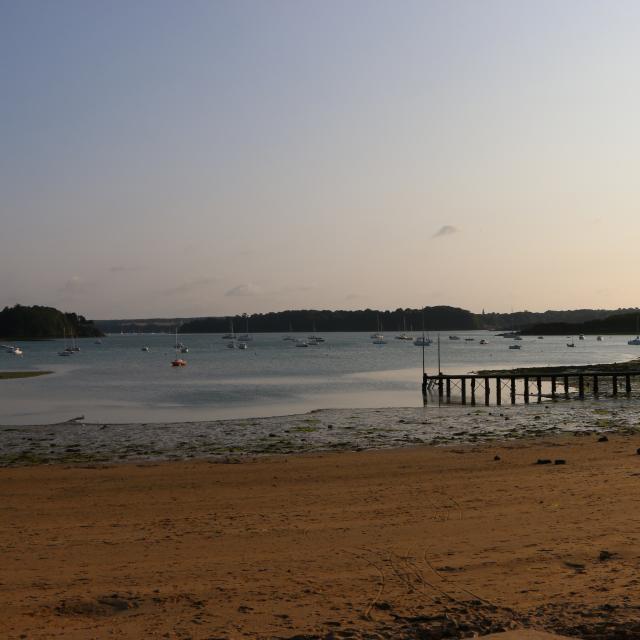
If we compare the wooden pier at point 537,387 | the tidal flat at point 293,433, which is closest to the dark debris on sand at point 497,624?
the tidal flat at point 293,433

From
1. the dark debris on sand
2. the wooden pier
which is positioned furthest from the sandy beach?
the wooden pier

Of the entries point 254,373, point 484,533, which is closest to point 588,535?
point 484,533

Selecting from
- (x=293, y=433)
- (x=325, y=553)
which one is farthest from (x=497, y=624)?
(x=293, y=433)

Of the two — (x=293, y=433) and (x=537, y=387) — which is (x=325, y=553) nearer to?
(x=293, y=433)

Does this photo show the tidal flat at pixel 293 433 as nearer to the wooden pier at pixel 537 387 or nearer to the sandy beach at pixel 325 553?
the sandy beach at pixel 325 553

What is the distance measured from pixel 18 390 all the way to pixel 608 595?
2249 inches

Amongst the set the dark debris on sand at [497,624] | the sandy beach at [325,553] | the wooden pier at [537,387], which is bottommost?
the wooden pier at [537,387]

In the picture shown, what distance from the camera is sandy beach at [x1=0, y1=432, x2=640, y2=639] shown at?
783 cm

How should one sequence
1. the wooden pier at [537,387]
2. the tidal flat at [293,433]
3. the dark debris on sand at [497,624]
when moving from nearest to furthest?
the dark debris on sand at [497,624] < the tidal flat at [293,433] < the wooden pier at [537,387]

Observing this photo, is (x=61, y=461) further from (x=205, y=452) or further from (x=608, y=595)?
(x=608, y=595)

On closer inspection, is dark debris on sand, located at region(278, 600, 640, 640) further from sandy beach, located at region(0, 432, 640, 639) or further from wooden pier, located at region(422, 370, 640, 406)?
wooden pier, located at region(422, 370, 640, 406)

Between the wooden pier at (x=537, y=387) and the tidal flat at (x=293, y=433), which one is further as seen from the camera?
the wooden pier at (x=537, y=387)

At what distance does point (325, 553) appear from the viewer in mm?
10594

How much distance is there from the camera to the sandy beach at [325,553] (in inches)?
308
